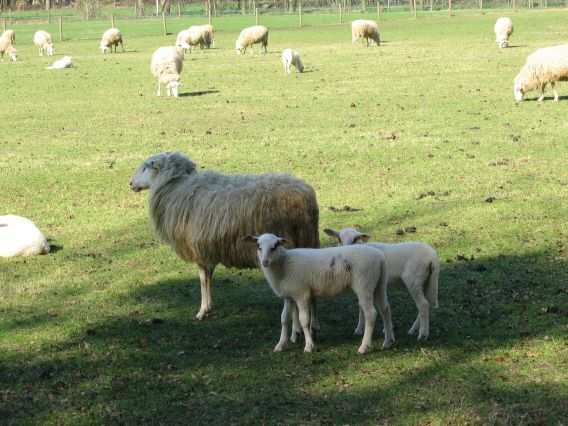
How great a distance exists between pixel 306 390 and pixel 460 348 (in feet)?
4.54

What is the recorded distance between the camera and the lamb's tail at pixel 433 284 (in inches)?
298

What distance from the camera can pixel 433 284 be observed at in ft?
25.2

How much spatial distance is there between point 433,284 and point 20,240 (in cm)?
526

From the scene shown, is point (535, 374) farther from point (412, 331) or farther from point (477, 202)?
point (477, 202)

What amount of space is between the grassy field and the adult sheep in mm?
568

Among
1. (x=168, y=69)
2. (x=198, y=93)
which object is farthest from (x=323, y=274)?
(x=168, y=69)

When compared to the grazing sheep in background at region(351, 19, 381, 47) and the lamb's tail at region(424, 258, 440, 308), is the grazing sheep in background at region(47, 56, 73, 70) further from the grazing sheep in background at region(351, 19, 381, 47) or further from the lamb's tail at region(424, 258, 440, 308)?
the lamb's tail at region(424, 258, 440, 308)

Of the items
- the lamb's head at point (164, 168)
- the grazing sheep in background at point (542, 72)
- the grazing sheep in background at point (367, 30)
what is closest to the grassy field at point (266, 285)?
the grazing sheep in background at point (542, 72)

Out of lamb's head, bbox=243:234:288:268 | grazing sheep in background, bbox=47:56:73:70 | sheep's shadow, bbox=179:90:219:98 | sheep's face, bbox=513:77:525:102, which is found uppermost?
lamb's head, bbox=243:234:288:268

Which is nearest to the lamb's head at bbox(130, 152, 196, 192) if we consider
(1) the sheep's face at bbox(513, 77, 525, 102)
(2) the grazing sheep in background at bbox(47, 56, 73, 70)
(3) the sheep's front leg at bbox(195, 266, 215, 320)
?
(3) the sheep's front leg at bbox(195, 266, 215, 320)

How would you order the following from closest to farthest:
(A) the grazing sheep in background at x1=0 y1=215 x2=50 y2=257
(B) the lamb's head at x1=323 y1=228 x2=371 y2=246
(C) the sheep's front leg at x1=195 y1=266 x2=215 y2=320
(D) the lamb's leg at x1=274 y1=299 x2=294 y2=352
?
(D) the lamb's leg at x1=274 y1=299 x2=294 y2=352 < (B) the lamb's head at x1=323 y1=228 x2=371 y2=246 < (C) the sheep's front leg at x1=195 y1=266 x2=215 y2=320 < (A) the grazing sheep in background at x1=0 y1=215 x2=50 y2=257

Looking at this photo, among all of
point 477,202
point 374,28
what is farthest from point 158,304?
point 374,28

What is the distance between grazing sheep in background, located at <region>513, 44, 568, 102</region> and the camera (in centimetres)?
2378

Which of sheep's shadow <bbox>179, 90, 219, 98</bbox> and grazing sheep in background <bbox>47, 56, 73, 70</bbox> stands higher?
grazing sheep in background <bbox>47, 56, 73, 70</bbox>
